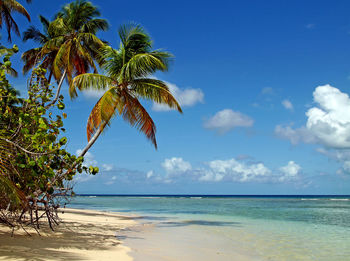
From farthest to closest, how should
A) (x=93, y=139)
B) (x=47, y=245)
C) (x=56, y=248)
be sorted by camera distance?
1. (x=93, y=139)
2. (x=47, y=245)
3. (x=56, y=248)

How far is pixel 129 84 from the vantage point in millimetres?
12219

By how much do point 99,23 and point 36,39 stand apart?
367 centimetres

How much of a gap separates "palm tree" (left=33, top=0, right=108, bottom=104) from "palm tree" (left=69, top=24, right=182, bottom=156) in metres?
2.51

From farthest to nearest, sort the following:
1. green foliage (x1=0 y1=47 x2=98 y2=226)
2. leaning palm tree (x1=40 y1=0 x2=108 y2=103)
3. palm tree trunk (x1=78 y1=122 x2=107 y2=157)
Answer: leaning palm tree (x1=40 y1=0 x2=108 y2=103)
palm tree trunk (x1=78 y1=122 x2=107 y2=157)
green foliage (x1=0 y1=47 x2=98 y2=226)

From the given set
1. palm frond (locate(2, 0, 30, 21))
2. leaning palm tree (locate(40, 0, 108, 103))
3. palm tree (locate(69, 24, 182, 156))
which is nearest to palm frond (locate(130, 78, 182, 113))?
palm tree (locate(69, 24, 182, 156))

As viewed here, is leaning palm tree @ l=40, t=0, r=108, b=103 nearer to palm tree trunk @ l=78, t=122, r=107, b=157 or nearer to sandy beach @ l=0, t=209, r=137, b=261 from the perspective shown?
palm tree trunk @ l=78, t=122, r=107, b=157

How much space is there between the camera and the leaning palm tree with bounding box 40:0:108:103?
14.4 m

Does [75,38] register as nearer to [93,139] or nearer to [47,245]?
[93,139]

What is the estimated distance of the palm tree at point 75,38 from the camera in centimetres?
1442

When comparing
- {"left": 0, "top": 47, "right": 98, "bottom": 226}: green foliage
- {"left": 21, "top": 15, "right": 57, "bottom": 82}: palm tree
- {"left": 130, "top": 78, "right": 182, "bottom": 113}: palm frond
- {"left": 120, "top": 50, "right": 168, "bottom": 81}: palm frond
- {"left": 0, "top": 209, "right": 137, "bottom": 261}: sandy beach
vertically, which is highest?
{"left": 21, "top": 15, "right": 57, "bottom": 82}: palm tree

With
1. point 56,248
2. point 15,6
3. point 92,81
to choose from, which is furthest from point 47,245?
point 15,6

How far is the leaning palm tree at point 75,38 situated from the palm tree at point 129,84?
247cm

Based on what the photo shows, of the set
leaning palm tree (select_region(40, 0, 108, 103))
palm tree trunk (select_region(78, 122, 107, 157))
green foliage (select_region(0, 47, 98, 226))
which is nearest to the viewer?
green foliage (select_region(0, 47, 98, 226))

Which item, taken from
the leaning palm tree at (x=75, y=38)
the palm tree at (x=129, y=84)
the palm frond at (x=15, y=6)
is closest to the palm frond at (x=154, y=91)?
the palm tree at (x=129, y=84)
